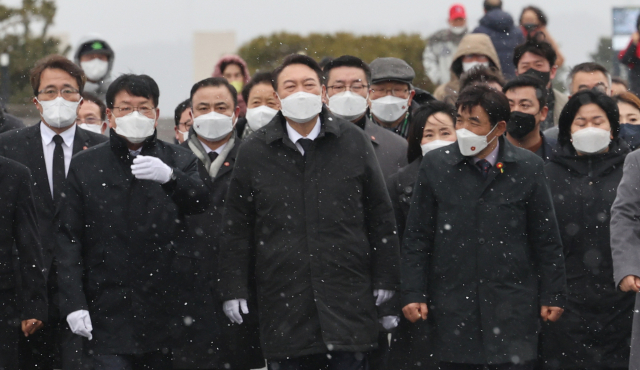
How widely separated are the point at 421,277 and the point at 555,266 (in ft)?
2.68

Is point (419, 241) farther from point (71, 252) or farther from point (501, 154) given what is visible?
point (71, 252)

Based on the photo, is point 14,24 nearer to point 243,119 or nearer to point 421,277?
point 243,119

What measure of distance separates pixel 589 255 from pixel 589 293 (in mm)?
261

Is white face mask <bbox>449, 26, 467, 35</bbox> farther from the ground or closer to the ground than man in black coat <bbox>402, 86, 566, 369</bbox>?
farther from the ground

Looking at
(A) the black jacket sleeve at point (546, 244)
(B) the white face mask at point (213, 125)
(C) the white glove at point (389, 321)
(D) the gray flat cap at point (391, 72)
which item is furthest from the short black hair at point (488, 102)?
(B) the white face mask at point (213, 125)

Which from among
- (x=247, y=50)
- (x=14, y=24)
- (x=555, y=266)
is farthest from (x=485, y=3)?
(x=247, y=50)

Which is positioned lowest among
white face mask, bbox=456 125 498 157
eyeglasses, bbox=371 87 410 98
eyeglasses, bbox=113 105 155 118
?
white face mask, bbox=456 125 498 157

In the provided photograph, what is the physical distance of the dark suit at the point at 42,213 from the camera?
7410mm

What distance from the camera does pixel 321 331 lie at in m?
6.38

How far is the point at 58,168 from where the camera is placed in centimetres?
768

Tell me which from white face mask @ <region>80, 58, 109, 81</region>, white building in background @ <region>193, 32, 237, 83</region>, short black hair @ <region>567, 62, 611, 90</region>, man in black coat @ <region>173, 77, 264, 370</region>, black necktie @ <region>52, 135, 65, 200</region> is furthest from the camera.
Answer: white building in background @ <region>193, 32, 237, 83</region>

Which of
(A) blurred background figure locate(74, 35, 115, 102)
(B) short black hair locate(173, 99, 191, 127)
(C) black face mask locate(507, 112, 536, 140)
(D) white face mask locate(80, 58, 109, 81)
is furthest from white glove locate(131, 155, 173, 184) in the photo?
(D) white face mask locate(80, 58, 109, 81)

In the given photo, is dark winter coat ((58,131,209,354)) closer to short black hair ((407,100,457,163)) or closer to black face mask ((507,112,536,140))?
A: short black hair ((407,100,457,163))

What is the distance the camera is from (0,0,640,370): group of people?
6.52 m
